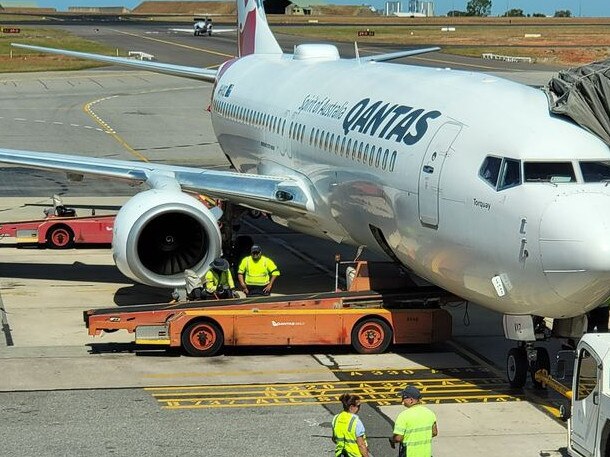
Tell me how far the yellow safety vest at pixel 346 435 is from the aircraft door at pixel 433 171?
17.0 ft

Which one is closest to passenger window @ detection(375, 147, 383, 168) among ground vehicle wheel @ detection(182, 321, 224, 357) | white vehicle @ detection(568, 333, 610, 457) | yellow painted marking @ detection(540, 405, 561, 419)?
ground vehicle wheel @ detection(182, 321, 224, 357)

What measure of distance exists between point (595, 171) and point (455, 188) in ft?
6.49

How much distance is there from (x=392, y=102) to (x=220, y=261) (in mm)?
4089

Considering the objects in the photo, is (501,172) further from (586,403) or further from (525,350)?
(586,403)

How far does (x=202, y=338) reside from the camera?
63.9 feet

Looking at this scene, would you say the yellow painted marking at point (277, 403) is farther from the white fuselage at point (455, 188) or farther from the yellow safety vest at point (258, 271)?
the yellow safety vest at point (258, 271)

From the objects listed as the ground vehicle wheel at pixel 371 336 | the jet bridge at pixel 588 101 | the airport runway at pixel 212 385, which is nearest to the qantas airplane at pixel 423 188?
the jet bridge at pixel 588 101

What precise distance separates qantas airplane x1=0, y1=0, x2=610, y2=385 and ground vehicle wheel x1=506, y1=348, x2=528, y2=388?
0.06 feet

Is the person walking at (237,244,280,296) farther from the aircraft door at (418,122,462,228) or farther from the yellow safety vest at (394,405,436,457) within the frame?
the yellow safety vest at (394,405,436,457)

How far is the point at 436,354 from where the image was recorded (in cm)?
1989

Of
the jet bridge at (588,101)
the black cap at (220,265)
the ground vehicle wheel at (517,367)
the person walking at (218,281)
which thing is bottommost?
the ground vehicle wheel at (517,367)

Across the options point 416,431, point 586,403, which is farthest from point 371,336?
point 416,431

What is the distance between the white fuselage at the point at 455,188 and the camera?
15.4 meters

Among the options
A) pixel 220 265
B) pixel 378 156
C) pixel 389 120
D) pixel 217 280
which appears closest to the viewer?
pixel 378 156
